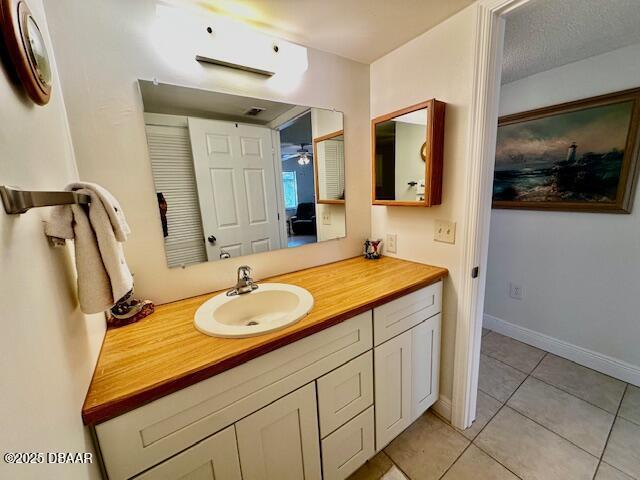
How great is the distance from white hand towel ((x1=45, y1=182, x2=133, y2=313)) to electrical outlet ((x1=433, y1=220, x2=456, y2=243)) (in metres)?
1.35

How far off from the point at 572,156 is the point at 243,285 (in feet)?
7.54

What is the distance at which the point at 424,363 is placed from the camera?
1339mm

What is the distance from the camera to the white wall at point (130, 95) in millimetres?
880

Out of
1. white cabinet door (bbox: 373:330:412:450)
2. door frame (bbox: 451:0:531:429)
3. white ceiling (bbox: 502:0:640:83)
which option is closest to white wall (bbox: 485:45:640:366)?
white ceiling (bbox: 502:0:640:83)

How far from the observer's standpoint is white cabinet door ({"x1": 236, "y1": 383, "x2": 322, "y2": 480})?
0.81 meters

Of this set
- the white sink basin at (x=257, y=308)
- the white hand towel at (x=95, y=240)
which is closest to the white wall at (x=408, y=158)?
the white sink basin at (x=257, y=308)

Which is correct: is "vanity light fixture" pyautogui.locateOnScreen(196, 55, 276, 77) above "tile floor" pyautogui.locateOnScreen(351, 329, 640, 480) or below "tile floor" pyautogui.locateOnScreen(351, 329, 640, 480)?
above

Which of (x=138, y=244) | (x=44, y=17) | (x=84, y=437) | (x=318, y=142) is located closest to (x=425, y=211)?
(x=318, y=142)

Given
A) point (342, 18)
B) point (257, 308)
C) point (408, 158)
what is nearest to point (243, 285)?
point (257, 308)

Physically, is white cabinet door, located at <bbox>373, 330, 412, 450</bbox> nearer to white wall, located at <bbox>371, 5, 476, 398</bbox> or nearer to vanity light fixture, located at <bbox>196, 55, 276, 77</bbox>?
white wall, located at <bbox>371, 5, 476, 398</bbox>

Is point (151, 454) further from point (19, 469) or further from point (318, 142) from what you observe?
point (318, 142)

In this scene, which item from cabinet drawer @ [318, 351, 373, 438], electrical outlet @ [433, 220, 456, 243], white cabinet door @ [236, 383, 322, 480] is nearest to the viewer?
white cabinet door @ [236, 383, 322, 480]

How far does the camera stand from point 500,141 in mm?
2064

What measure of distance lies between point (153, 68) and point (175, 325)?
3.30ft
